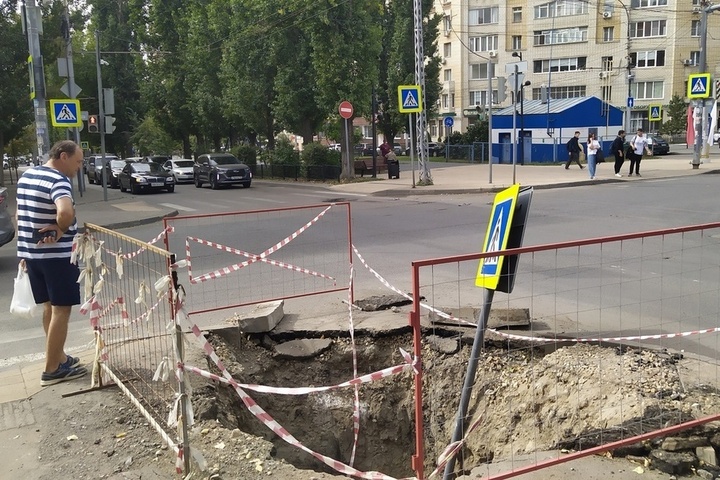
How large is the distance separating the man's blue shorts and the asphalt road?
51.5 inches

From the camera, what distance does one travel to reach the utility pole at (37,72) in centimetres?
1407

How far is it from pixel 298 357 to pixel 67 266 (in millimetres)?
2265

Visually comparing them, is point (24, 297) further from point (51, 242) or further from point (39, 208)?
point (39, 208)

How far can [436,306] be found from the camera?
7.21 meters

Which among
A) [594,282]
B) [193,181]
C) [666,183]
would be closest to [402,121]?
[193,181]

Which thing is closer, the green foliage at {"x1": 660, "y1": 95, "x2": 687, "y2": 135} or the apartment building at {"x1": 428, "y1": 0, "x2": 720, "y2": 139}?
the green foliage at {"x1": 660, "y1": 95, "x2": 687, "y2": 135}

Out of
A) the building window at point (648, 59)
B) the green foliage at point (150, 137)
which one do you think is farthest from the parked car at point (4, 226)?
the building window at point (648, 59)

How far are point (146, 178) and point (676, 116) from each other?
50485mm

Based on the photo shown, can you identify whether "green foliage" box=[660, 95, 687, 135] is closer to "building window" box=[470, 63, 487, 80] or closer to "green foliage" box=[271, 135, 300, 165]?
"building window" box=[470, 63, 487, 80]

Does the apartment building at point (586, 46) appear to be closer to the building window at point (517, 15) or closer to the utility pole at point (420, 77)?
the building window at point (517, 15)

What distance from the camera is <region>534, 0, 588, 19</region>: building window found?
6297 centimetres

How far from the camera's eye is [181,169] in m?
36.0

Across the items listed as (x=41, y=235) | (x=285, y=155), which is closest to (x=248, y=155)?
(x=285, y=155)

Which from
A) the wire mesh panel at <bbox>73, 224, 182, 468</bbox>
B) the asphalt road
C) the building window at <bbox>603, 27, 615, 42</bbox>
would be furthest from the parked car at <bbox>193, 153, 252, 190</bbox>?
the building window at <bbox>603, 27, 615, 42</bbox>
